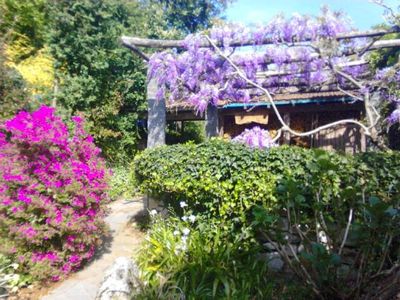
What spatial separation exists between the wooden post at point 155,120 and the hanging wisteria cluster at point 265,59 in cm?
26

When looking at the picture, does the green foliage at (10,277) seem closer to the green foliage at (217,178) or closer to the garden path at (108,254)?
the garden path at (108,254)

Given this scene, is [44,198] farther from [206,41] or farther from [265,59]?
[265,59]

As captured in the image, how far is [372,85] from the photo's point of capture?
6.80 meters

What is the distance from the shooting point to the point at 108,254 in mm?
4848

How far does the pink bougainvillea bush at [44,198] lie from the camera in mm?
3902

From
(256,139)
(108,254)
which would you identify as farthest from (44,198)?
(256,139)

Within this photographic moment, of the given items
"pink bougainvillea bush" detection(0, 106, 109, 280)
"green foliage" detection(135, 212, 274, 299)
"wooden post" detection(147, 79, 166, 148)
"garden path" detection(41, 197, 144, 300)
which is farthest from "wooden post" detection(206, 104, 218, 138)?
"pink bougainvillea bush" detection(0, 106, 109, 280)

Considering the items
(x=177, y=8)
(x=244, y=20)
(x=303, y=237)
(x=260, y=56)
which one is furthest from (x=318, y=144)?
(x=177, y=8)

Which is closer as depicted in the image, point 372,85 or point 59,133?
point 59,133

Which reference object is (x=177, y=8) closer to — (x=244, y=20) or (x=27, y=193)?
(x=244, y=20)

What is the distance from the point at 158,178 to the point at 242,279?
6.09ft

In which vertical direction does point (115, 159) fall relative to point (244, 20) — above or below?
below

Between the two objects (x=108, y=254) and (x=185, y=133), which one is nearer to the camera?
(x=108, y=254)

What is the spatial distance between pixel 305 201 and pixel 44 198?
3040mm
